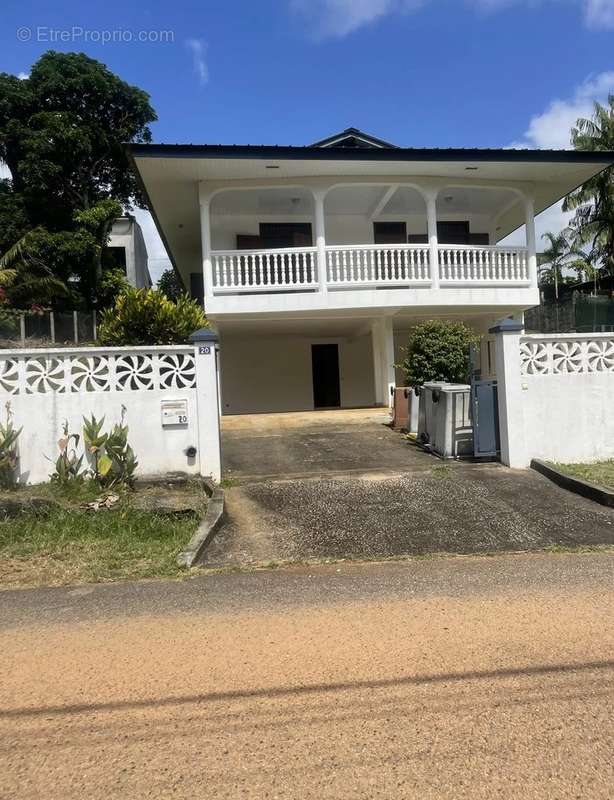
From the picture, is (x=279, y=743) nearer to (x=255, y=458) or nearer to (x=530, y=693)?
(x=530, y=693)

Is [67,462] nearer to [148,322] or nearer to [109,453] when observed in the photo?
[109,453]

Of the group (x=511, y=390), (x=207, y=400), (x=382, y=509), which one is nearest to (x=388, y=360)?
(x=511, y=390)

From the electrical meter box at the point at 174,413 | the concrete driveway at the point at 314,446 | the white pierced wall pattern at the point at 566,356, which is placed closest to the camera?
the electrical meter box at the point at 174,413

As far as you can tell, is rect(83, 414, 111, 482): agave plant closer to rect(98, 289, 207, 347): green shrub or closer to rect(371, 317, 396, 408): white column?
rect(98, 289, 207, 347): green shrub

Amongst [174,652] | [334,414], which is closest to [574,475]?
[174,652]

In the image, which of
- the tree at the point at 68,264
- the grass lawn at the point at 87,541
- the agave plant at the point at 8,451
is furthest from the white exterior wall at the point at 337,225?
the grass lawn at the point at 87,541

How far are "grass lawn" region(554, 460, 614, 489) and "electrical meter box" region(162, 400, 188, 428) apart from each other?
15.7ft

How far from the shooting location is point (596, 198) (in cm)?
2698

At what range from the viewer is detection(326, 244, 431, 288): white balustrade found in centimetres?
1373

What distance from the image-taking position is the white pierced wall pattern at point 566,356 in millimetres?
8047

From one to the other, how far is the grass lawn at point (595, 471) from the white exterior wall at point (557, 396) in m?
0.19

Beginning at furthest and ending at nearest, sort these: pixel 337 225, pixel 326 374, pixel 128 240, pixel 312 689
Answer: pixel 128 240
pixel 326 374
pixel 337 225
pixel 312 689

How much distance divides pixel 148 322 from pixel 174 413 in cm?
263

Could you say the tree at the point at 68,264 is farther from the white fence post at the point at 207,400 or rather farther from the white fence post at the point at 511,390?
the white fence post at the point at 511,390
